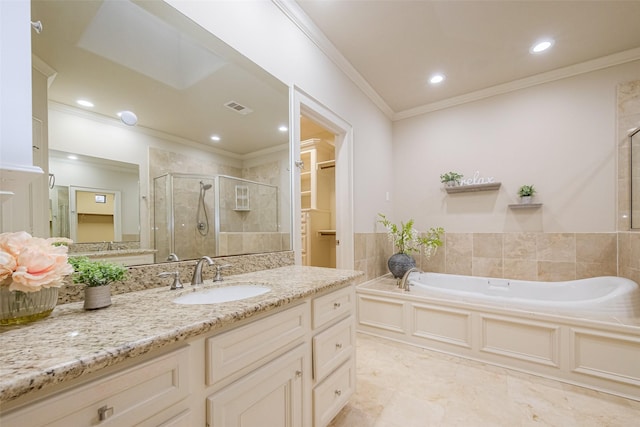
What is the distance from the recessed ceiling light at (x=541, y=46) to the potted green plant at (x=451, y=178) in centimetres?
132

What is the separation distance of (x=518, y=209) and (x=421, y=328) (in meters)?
1.75

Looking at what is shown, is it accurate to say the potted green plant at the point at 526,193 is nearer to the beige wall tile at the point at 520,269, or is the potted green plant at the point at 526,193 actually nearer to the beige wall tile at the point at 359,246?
the beige wall tile at the point at 520,269

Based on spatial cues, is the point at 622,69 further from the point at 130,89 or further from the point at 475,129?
the point at 130,89

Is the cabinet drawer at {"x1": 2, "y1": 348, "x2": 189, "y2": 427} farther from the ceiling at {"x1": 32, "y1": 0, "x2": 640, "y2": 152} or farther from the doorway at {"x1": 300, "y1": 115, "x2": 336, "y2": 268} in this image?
the doorway at {"x1": 300, "y1": 115, "x2": 336, "y2": 268}

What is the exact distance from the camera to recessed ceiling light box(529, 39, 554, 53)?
2252 millimetres

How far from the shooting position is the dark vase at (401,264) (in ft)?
9.35

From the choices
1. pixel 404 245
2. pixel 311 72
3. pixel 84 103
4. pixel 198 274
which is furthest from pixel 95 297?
pixel 404 245

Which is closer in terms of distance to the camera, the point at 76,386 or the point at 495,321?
the point at 76,386

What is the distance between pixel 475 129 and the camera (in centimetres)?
312

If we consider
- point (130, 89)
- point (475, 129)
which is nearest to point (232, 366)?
point (130, 89)

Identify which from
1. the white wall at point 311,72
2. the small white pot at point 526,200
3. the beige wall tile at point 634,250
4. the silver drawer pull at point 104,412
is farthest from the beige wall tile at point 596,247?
the silver drawer pull at point 104,412

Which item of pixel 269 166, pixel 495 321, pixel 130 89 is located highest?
pixel 130 89

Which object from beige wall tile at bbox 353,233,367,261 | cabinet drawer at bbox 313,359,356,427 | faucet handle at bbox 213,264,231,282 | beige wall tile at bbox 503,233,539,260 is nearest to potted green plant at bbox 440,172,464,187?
beige wall tile at bbox 503,233,539,260

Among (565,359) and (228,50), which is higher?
(228,50)
